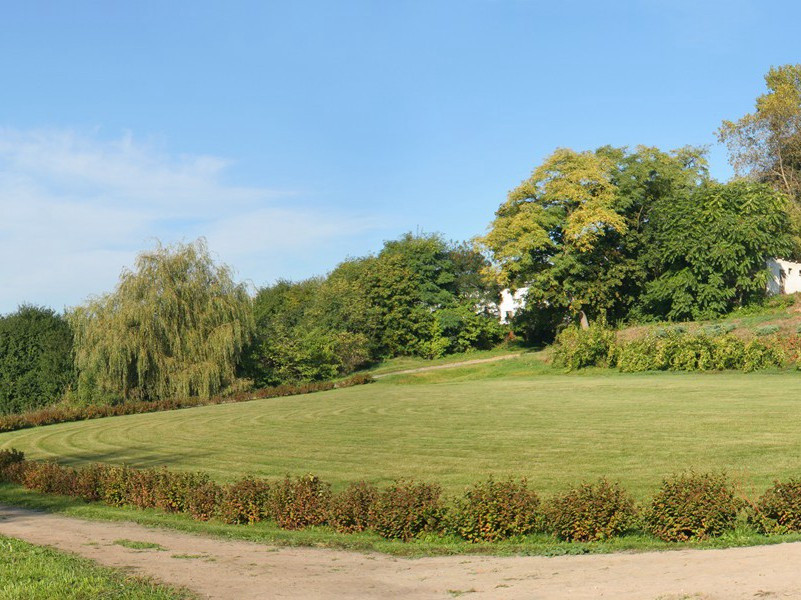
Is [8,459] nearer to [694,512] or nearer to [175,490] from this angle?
[175,490]

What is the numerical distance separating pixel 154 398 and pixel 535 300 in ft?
87.4

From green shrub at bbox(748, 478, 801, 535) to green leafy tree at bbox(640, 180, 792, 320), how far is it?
127 ft

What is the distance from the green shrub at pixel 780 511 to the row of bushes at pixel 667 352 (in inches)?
1051

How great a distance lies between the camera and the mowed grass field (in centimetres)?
1623

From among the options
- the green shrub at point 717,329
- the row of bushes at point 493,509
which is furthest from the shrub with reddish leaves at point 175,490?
the green shrub at point 717,329

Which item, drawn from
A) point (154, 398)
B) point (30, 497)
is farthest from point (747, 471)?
point (154, 398)

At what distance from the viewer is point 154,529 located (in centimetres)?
1325

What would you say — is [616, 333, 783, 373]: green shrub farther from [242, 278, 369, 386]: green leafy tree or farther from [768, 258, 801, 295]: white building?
[242, 278, 369, 386]: green leafy tree

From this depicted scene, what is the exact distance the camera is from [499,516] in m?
11.2

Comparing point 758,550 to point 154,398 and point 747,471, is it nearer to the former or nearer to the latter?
point 747,471

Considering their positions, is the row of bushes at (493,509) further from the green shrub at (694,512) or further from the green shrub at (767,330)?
the green shrub at (767,330)

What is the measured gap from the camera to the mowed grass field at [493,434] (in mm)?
16234

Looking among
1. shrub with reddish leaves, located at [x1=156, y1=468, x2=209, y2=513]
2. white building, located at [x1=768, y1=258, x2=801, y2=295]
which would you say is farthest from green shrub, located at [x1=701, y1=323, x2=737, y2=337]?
shrub with reddish leaves, located at [x1=156, y1=468, x2=209, y2=513]

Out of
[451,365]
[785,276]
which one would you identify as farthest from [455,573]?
[785,276]
